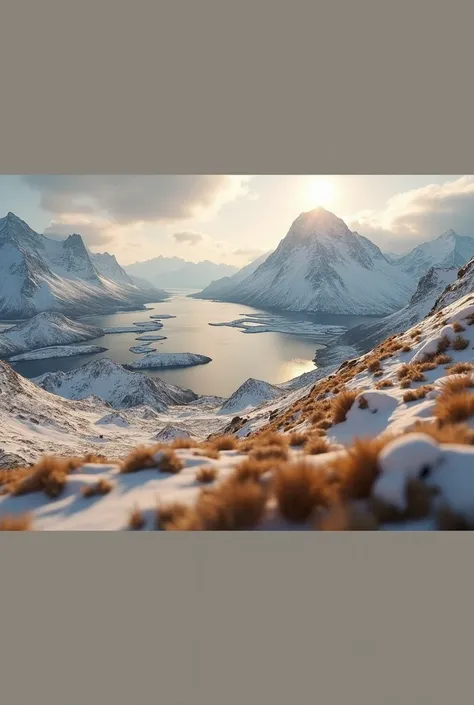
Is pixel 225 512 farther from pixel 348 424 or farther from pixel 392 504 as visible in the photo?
pixel 348 424

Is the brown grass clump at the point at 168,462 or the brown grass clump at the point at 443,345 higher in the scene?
the brown grass clump at the point at 443,345

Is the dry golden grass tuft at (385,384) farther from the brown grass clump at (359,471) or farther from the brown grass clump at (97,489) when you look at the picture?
the brown grass clump at (97,489)

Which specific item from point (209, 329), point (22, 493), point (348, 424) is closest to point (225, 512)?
point (22, 493)

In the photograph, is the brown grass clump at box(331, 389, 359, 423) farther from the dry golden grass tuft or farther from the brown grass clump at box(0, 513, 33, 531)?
the brown grass clump at box(0, 513, 33, 531)

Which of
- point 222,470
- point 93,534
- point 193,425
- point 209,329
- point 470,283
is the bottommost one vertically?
point 193,425

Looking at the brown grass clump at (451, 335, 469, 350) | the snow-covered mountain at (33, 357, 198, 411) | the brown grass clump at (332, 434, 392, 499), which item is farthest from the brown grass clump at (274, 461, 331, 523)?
the snow-covered mountain at (33, 357, 198, 411)

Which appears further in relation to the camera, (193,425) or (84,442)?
(193,425)

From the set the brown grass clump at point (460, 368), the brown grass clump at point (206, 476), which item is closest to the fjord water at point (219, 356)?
the brown grass clump at point (460, 368)
